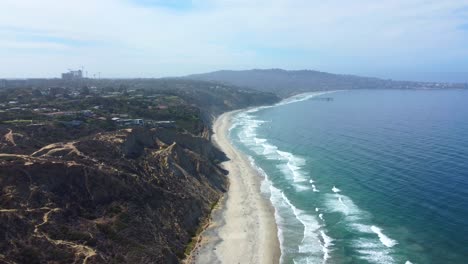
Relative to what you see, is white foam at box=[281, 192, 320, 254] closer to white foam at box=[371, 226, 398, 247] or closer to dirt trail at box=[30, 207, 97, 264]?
white foam at box=[371, 226, 398, 247]

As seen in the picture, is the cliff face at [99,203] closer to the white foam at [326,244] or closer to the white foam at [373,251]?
the white foam at [326,244]

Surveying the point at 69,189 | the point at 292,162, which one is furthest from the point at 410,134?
the point at 69,189

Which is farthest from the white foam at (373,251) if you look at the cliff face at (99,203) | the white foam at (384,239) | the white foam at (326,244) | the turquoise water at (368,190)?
the cliff face at (99,203)

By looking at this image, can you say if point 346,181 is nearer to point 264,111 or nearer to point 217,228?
point 217,228

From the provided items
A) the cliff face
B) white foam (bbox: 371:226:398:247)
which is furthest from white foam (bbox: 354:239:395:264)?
the cliff face

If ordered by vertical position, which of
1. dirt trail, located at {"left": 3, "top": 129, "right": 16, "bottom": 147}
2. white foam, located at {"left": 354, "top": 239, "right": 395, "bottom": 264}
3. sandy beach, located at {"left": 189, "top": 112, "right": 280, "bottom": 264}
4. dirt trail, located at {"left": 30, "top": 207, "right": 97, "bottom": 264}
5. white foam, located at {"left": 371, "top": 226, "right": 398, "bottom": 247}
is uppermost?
dirt trail, located at {"left": 3, "top": 129, "right": 16, "bottom": 147}

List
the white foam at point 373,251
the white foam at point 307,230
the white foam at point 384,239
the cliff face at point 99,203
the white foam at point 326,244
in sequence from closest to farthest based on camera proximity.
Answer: the cliff face at point 99,203, the white foam at point 373,251, the white foam at point 326,244, the white foam at point 384,239, the white foam at point 307,230

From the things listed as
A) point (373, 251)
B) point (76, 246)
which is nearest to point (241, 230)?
point (373, 251)
